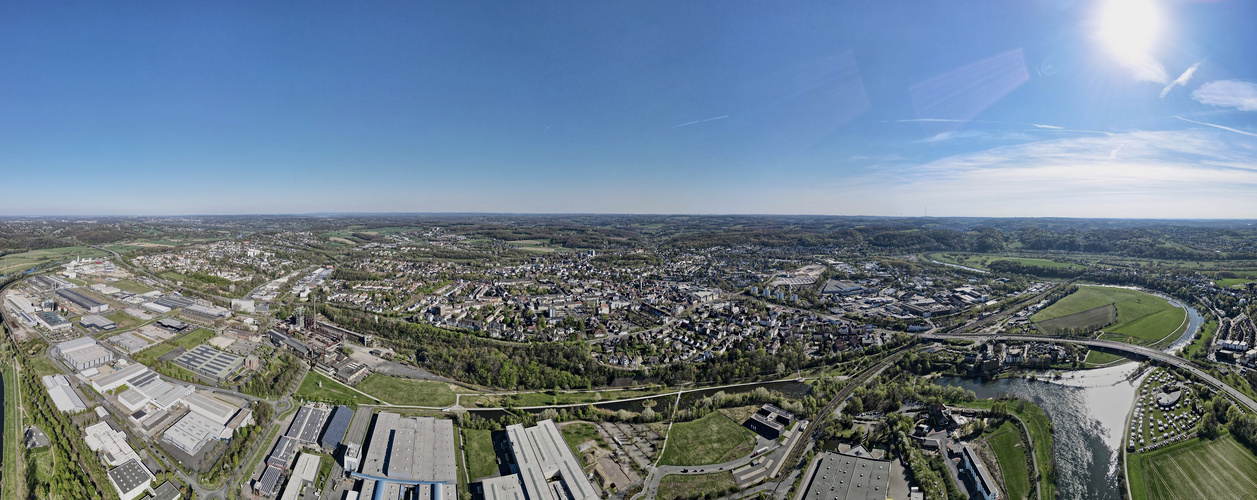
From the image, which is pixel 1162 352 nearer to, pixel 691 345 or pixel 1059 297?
pixel 1059 297

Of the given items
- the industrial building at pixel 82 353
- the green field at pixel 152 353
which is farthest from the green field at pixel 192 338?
the industrial building at pixel 82 353

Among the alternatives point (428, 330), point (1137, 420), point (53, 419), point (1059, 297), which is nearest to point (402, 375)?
point (428, 330)

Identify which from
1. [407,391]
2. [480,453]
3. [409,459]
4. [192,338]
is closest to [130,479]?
[409,459]

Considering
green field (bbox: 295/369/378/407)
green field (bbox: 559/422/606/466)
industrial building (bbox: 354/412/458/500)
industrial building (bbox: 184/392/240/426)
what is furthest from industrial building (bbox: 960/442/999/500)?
industrial building (bbox: 184/392/240/426)

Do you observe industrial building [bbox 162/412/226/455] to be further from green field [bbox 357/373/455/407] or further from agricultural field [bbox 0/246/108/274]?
agricultural field [bbox 0/246/108/274]

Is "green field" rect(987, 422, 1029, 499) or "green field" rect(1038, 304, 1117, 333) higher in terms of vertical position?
"green field" rect(1038, 304, 1117, 333)

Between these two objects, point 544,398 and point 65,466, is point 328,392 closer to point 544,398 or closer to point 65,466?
point 65,466
